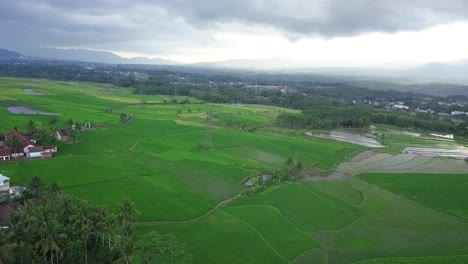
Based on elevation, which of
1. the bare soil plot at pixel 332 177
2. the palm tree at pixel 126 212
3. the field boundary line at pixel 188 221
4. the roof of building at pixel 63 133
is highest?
the palm tree at pixel 126 212

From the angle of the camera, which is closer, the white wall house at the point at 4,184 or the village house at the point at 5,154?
the white wall house at the point at 4,184

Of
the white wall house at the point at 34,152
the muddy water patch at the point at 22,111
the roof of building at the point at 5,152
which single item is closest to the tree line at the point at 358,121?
the muddy water patch at the point at 22,111

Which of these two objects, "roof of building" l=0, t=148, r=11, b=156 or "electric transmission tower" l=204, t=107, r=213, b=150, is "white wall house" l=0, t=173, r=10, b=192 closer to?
"roof of building" l=0, t=148, r=11, b=156

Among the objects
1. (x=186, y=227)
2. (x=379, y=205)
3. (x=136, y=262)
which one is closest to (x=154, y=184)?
(x=186, y=227)

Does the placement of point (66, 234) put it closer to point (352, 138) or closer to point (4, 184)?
point (4, 184)

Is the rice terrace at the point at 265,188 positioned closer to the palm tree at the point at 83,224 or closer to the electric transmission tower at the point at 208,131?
the electric transmission tower at the point at 208,131

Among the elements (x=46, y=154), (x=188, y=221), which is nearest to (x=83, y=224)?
(x=188, y=221)
